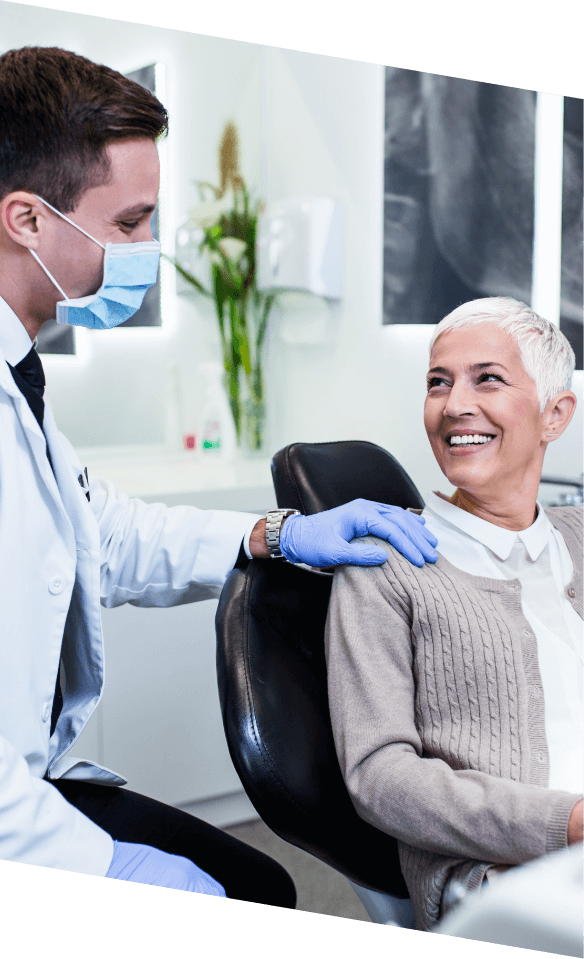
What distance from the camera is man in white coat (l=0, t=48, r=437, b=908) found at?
0.99m

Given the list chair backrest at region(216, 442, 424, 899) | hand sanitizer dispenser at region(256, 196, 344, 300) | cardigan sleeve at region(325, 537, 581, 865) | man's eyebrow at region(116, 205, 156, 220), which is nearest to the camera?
cardigan sleeve at region(325, 537, 581, 865)

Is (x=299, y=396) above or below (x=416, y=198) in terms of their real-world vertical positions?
below

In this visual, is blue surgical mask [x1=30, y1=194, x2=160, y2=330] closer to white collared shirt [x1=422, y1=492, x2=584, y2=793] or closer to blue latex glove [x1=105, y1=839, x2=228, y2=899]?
white collared shirt [x1=422, y1=492, x2=584, y2=793]

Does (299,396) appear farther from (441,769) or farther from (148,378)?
(441,769)

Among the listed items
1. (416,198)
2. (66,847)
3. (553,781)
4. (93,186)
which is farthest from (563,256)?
(66,847)

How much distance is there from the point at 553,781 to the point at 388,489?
1.89 feet

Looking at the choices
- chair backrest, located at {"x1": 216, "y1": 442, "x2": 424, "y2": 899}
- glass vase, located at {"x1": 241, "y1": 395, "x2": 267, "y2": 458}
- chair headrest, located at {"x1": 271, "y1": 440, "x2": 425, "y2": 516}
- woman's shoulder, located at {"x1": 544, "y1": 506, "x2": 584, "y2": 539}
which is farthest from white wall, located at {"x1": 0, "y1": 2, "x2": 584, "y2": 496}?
chair backrest, located at {"x1": 216, "y1": 442, "x2": 424, "y2": 899}

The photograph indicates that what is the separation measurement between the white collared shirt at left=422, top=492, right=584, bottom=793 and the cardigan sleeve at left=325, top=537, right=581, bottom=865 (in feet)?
0.38

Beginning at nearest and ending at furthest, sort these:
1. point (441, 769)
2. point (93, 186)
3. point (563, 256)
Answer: point (441, 769) < point (93, 186) < point (563, 256)

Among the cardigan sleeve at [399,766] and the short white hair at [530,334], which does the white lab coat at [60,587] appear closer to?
the cardigan sleeve at [399,766]

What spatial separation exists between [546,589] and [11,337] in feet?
2.74

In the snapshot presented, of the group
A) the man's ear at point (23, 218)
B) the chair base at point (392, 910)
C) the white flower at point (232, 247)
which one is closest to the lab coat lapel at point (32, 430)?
the man's ear at point (23, 218)

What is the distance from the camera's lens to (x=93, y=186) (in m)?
1.09

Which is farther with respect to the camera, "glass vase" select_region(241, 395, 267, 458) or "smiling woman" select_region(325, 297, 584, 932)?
"glass vase" select_region(241, 395, 267, 458)
